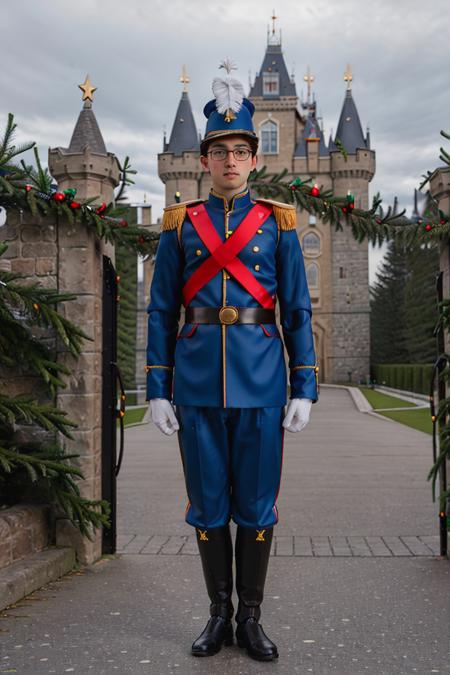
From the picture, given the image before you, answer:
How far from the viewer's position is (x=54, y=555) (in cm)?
480

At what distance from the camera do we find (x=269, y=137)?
1923 inches

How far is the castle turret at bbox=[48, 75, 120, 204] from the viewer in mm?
5293

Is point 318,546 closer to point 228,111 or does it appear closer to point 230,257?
point 230,257

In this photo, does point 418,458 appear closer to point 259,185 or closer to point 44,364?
point 259,185

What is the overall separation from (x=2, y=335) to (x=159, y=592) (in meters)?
1.82

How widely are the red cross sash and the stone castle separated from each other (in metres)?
42.6

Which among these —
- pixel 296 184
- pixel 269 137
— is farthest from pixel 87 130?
pixel 269 137

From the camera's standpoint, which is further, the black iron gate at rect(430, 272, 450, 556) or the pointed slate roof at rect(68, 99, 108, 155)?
the pointed slate roof at rect(68, 99, 108, 155)

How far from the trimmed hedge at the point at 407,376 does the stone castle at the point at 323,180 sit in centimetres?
299

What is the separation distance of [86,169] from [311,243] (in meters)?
43.3

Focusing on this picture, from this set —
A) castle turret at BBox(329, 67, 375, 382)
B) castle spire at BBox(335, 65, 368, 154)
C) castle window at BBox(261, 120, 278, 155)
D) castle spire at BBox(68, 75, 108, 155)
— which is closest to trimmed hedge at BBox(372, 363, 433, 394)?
castle turret at BBox(329, 67, 375, 382)

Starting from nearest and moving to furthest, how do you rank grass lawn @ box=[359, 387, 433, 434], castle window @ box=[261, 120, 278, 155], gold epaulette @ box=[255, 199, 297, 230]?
gold epaulette @ box=[255, 199, 297, 230], grass lawn @ box=[359, 387, 433, 434], castle window @ box=[261, 120, 278, 155]

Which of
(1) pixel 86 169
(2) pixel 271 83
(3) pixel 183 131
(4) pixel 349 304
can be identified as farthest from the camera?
(2) pixel 271 83

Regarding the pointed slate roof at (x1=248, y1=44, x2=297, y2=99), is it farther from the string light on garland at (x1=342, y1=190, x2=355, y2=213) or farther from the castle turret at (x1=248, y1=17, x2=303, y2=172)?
the string light on garland at (x1=342, y1=190, x2=355, y2=213)
